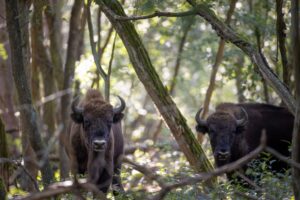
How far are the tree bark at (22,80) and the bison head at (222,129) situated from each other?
10.0ft

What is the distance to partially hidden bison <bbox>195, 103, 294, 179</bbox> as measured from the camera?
407 inches

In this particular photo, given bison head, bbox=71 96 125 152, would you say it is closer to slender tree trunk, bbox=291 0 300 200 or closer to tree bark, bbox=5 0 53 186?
tree bark, bbox=5 0 53 186

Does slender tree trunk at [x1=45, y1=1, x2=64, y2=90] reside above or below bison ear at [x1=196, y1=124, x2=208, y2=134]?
above

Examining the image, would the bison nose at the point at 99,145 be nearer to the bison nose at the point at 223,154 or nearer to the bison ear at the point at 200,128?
the bison nose at the point at 223,154

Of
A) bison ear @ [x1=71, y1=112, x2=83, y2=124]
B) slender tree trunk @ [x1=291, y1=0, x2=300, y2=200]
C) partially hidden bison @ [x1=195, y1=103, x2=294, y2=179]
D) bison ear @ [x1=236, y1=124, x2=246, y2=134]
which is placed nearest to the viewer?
slender tree trunk @ [x1=291, y1=0, x2=300, y2=200]

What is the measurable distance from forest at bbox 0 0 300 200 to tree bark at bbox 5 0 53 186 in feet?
0.04

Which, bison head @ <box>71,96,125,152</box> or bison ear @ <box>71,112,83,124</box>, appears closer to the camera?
bison head @ <box>71,96,125,152</box>

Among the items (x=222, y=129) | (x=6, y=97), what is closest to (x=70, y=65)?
(x=6, y=97)

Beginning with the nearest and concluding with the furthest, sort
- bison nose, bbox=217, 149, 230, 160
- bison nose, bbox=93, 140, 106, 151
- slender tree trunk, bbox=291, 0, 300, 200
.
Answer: slender tree trunk, bbox=291, 0, 300, 200 → bison nose, bbox=93, 140, 106, 151 → bison nose, bbox=217, 149, 230, 160

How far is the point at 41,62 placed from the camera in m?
13.3

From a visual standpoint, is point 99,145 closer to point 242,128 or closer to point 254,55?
point 254,55

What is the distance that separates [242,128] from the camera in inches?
420

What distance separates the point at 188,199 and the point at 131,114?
15.9 metres

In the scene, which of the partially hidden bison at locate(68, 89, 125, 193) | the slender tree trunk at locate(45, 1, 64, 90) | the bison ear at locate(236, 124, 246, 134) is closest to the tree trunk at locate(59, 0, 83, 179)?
the slender tree trunk at locate(45, 1, 64, 90)
